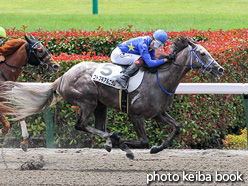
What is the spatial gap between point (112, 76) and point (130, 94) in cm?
31

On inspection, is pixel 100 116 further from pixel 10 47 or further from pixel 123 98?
pixel 10 47

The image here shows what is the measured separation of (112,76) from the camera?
599 centimetres

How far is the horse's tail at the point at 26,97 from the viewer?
634 centimetres

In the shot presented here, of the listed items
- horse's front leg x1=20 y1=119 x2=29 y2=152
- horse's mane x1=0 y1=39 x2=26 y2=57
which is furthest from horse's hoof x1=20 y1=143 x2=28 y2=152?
horse's mane x1=0 y1=39 x2=26 y2=57

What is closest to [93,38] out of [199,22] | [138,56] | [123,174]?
[138,56]

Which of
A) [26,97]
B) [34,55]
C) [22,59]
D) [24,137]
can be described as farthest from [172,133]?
[22,59]

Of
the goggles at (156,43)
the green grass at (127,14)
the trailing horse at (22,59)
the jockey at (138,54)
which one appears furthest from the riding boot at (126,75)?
the green grass at (127,14)

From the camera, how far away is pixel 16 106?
20.9 ft

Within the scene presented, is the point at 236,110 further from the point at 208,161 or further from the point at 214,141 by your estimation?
the point at 208,161

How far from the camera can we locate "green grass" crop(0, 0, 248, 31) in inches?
614

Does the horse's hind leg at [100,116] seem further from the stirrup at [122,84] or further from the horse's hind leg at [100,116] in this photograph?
the stirrup at [122,84]

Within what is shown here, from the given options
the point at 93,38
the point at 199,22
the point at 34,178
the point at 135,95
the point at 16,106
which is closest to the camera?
the point at 34,178

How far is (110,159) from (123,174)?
2.74 feet

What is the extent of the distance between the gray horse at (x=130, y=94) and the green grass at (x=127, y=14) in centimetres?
806
